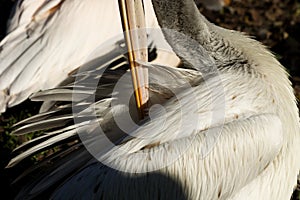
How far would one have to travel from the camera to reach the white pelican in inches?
168

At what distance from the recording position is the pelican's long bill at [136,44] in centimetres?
360

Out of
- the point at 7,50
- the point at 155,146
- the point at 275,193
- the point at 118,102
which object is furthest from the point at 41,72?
the point at 275,193

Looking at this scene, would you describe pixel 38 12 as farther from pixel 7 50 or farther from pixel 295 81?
pixel 295 81

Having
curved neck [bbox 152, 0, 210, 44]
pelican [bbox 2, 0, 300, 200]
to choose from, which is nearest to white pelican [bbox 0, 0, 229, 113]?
pelican [bbox 2, 0, 300, 200]

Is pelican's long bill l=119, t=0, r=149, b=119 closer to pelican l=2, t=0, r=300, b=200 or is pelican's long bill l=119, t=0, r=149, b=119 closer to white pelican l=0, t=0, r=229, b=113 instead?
pelican l=2, t=0, r=300, b=200

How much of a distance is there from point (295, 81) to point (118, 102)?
6.78 feet

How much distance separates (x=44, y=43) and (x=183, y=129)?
131 cm

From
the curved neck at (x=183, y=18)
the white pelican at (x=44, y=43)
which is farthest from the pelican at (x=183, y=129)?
the white pelican at (x=44, y=43)

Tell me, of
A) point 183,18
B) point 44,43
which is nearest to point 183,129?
point 183,18

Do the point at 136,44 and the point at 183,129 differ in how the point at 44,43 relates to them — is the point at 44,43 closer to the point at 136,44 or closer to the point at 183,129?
the point at 136,44

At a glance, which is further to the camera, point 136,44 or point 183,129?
point 136,44

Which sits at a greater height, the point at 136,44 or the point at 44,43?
the point at 136,44

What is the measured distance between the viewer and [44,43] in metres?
4.30

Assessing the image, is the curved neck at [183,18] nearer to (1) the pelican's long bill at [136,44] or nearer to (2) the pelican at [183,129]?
(2) the pelican at [183,129]
